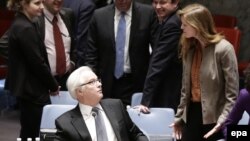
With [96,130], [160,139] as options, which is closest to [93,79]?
[96,130]

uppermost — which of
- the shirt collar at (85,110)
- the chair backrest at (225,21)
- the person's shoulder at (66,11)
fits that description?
the person's shoulder at (66,11)

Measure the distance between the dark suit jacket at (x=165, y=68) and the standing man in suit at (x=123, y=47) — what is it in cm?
33

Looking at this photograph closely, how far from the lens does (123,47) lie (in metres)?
5.22

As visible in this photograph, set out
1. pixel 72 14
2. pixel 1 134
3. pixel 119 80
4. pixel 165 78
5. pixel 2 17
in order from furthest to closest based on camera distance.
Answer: pixel 2 17
pixel 1 134
pixel 72 14
pixel 119 80
pixel 165 78

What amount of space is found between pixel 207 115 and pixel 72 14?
6.80 ft

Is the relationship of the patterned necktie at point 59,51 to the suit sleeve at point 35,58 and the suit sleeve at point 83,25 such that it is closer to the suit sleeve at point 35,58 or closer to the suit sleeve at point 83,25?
the suit sleeve at point 35,58

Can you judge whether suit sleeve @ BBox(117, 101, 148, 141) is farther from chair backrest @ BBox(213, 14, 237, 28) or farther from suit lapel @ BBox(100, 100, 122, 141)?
chair backrest @ BBox(213, 14, 237, 28)

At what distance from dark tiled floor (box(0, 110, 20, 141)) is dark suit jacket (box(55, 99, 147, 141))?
287 centimetres

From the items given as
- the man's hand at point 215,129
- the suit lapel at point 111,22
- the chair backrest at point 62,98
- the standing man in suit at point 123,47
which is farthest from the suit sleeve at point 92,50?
the man's hand at point 215,129

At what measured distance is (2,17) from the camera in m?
8.25

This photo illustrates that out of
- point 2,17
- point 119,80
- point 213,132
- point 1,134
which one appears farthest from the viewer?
point 2,17

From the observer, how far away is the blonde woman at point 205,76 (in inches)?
160

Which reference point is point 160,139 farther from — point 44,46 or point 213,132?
point 44,46

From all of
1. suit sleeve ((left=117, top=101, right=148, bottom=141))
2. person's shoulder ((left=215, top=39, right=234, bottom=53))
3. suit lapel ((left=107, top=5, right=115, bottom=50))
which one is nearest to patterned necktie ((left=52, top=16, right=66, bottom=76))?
suit lapel ((left=107, top=5, right=115, bottom=50))
